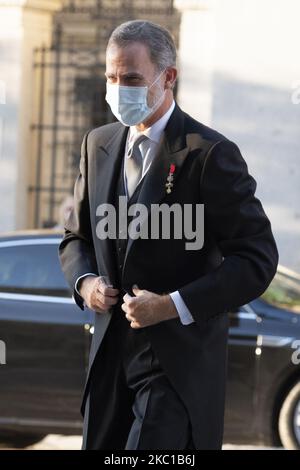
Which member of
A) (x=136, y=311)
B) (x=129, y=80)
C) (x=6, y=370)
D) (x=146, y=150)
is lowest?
(x=6, y=370)

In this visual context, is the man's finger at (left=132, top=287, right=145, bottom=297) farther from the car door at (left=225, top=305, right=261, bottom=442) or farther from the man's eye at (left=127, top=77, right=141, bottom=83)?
the car door at (left=225, top=305, right=261, bottom=442)

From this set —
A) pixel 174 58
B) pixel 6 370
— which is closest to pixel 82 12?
pixel 6 370

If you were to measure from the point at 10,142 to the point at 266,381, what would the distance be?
606 cm

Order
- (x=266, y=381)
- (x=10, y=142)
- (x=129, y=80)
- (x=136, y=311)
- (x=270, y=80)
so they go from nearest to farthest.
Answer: (x=136, y=311) < (x=129, y=80) < (x=266, y=381) < (x=270, y=80) < (x=10, y=142)

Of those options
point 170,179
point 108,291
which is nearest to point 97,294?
point 108,291

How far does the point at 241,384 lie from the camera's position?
6.51 meters

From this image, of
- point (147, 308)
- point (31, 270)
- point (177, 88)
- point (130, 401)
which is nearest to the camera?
point (147, 308)

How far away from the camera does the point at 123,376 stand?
3.21 metres

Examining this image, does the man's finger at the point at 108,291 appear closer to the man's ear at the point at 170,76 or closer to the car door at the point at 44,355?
the man's ear at the point at 170,76

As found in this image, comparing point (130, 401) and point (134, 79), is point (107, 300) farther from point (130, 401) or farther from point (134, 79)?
point (134, 79)

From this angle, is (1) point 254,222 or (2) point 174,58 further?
(2) point 174,58

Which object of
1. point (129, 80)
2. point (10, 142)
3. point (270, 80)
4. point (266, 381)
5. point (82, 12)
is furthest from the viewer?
point (82, 12)

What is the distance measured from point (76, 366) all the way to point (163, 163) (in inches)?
142

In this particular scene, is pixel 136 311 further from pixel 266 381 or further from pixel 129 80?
pixel 266 381
